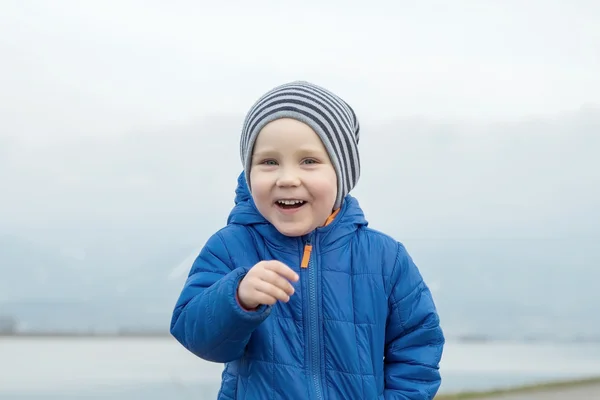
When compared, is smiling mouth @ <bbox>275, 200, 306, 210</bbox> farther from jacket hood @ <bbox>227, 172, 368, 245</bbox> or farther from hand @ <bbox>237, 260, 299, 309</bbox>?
hand @ <bbox>237, 260, 299, 309</bbox>

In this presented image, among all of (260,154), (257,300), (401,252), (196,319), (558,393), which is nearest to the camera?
(257,300)

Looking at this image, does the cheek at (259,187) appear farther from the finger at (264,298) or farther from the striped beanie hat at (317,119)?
the finger at (264,298)

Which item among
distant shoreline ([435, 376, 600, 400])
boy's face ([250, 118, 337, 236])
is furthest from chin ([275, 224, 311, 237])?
distant shoreline ([435, 376, 600, 400])

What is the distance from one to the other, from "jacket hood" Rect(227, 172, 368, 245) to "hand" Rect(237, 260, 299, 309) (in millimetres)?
313

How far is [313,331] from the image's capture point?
1.88 metres

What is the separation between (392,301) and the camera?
2.00 meters

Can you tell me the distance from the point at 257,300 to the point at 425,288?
61 cm

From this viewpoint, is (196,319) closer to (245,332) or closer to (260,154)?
(245,332)

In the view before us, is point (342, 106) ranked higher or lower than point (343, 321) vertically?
higher

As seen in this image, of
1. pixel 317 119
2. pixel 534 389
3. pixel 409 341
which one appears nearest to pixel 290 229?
pixel 317 119

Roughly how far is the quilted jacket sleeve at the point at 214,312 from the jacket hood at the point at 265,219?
9 cm

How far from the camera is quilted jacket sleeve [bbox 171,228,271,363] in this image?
1717mm

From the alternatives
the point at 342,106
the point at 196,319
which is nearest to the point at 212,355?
the point at 196,319

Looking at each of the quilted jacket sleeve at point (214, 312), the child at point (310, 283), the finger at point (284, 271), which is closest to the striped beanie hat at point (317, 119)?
the child at point (310, 283)
